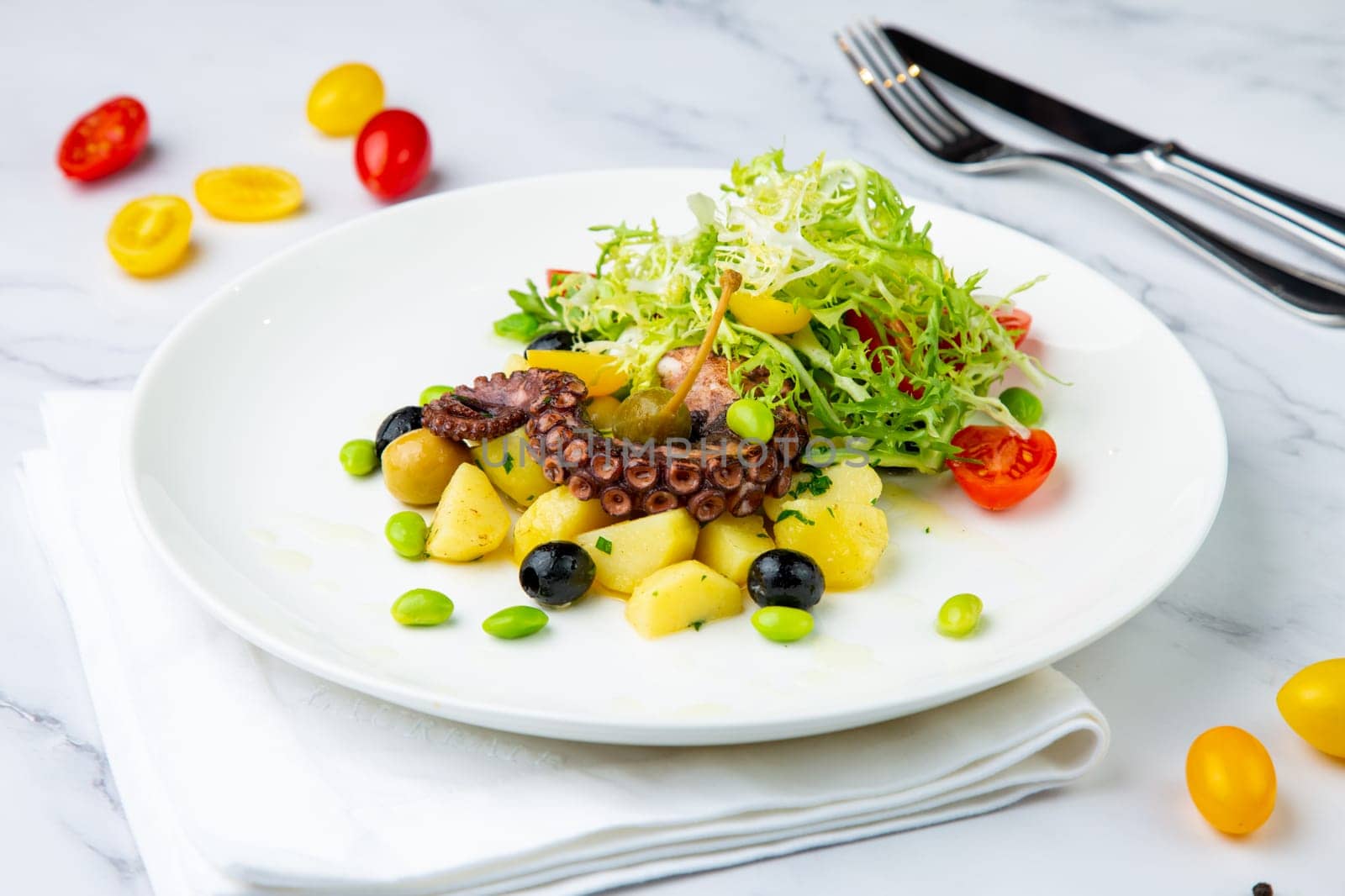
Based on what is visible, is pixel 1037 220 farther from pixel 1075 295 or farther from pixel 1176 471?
pixel 1176 471

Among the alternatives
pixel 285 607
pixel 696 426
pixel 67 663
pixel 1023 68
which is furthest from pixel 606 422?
pixel 1023 68

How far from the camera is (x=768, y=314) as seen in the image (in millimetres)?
3844

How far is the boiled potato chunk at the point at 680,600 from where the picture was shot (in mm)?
3162

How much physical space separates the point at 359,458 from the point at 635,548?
36.3 inches

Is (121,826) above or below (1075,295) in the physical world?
below

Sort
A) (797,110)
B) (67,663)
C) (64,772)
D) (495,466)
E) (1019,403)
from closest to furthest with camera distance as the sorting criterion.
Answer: (64,772), (67,663), (495,466), (1019,403), (797,110)

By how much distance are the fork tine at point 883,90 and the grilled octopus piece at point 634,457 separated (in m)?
2.78

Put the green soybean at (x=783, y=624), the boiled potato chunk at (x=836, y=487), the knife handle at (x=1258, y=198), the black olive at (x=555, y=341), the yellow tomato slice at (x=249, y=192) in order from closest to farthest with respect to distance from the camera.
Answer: the green soybean at (x=783, y=624) → the boiled potato chunk at (x=836, y=487) → the black olive at (x=555, y=341) → the knife handle at (x=1258, y=198) → the yellow tomato slice at (x=249, y=192)

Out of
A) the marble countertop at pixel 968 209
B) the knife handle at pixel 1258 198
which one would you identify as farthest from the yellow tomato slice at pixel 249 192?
the knife handle at pixel 1258 198

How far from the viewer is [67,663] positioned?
3.44 metres

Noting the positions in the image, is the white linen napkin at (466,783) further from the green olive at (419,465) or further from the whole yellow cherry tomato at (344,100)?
the whole yellow cherry tomato at (344,100)

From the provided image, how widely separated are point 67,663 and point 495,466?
120cm

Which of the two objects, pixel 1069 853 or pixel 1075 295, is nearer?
pixel 1069 853

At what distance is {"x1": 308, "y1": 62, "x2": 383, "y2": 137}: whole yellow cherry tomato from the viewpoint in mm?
6172
